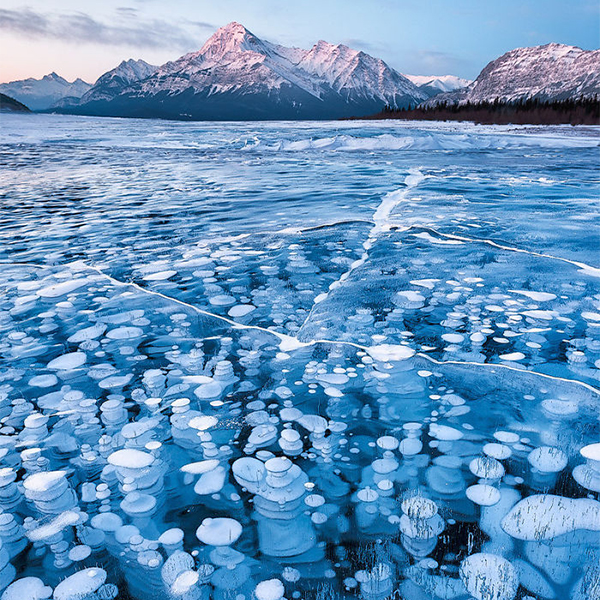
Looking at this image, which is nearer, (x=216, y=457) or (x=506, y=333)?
(x=216, y=457)

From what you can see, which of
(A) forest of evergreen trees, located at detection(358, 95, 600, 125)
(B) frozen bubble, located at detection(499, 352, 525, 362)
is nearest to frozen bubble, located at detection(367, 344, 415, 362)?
(B) frozen bubble, located at detection(499, 352, 525, 362)

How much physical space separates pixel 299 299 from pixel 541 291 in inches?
85.5

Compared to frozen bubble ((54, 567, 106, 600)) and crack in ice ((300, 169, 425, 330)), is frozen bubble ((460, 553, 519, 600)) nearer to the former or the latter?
frozen bubble ((54, 567, 106, 600))

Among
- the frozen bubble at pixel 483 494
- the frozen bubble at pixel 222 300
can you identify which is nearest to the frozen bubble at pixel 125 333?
the frozen bubble at pixel 222 300

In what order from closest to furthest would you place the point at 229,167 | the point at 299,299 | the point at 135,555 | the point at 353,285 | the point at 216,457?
the point at 135,555, the point at 216,457, the point at 299,299, the point at 353,285, the point at 229,167

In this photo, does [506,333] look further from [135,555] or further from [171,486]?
[135,555]

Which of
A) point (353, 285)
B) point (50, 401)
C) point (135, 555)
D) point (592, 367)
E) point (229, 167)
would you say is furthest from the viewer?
point (229, 167)

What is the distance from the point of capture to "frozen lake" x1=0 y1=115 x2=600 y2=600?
1.55m

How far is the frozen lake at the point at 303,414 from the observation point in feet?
5.09

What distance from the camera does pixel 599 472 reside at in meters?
1.90

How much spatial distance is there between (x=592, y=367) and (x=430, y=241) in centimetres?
308

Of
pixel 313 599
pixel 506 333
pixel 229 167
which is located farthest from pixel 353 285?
pixel 229 167

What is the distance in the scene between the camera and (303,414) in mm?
2359

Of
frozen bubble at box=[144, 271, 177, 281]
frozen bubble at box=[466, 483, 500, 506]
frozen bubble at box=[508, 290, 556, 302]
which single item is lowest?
frozen bubble at box=[466, 483, 500, 506]
